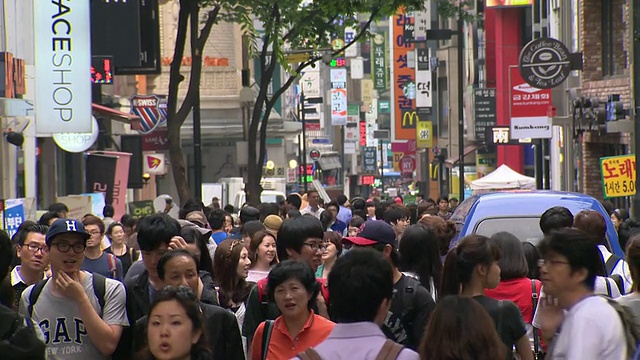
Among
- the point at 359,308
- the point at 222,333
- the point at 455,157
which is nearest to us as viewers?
the point at 359,308

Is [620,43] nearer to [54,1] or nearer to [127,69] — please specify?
[127,69]

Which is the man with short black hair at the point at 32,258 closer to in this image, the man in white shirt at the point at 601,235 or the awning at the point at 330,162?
the man in white shirt at the point at 601,235

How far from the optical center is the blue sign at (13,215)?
17.7 metres

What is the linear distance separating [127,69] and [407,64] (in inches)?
2224

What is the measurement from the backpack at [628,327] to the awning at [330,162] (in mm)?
94067

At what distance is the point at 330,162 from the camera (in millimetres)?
106500

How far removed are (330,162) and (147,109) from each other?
70.9 meters

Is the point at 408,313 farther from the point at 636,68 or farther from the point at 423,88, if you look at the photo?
the point at 423,88

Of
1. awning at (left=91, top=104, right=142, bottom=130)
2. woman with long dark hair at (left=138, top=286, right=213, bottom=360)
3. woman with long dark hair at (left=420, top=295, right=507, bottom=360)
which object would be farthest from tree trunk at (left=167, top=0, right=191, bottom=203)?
woman with long dark hair at (left=420, top=295, right=507, bottom=360)

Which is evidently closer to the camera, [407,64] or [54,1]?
[54,1]

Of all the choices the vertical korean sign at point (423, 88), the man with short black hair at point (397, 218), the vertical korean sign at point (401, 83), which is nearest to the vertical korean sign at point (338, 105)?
the vertical korean sign at point (401, 83)

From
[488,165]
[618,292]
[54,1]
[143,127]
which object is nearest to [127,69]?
[54,1]

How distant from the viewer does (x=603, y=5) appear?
3012 cm

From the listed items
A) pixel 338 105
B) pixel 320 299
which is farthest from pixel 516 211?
pixel 338 105
